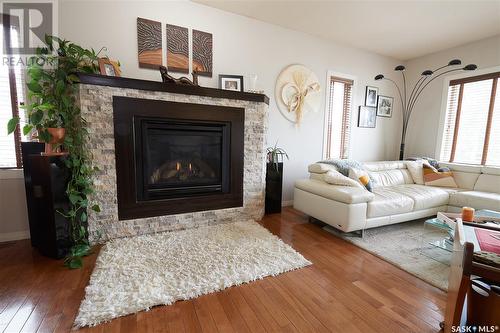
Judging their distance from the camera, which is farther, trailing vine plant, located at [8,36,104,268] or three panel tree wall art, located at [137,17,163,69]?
three panel tree wall art, located at [137,17,163,69]

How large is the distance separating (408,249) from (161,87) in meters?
3.14

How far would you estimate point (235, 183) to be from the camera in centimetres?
294

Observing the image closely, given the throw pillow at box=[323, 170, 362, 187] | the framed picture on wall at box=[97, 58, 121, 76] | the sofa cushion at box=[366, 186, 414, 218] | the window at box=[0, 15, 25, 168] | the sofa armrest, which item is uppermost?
the framed picture on wall at box=[97, 58, 121, 76]

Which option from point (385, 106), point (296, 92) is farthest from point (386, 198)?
point (385, 106)

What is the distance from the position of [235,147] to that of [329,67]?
7.78ft

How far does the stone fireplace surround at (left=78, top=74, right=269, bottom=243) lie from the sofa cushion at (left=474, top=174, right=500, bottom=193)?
129 inches

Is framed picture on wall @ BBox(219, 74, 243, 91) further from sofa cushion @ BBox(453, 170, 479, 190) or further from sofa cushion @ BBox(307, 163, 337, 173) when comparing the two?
sofa cushion @ BBox(453, 170, 479, 190)

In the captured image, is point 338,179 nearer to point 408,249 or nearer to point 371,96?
point 408,249

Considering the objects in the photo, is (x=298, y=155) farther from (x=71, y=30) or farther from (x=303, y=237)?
(x=71, y=30)

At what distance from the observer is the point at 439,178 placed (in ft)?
11.7

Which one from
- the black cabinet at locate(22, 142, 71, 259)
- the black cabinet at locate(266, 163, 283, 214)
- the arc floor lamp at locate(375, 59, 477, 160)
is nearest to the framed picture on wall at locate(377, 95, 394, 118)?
the arc floor lamp at locate(375, 59, 477, 160)

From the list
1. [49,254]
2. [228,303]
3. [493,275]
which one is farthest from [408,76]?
[49,254]

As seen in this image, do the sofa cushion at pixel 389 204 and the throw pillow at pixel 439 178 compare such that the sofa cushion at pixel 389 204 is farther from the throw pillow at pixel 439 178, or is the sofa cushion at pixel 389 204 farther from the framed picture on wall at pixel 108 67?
the framed picture on wall at pixel 108 67

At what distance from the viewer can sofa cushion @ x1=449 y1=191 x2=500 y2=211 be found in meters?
2.83
